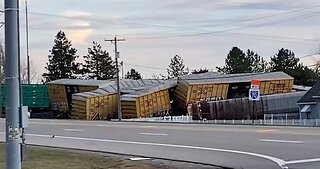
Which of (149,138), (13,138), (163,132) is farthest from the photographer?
(163,132)

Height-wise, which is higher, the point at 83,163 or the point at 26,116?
the point at 26,116

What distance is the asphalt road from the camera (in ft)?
52.5

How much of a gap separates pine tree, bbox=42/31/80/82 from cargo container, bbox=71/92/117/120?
46.6 m

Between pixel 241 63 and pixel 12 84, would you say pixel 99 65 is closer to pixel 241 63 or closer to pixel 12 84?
pixel 241 63

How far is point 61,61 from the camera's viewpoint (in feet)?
374

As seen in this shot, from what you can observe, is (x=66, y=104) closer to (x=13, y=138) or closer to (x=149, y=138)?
(x=149, y=138)

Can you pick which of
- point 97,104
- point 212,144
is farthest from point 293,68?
point 212,144

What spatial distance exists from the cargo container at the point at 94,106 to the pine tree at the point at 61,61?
4657 cm

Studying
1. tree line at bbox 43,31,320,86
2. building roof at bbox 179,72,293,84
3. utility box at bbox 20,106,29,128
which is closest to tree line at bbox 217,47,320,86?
tree line at bbox 43,31,320,86

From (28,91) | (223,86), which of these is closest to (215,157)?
(223,86)

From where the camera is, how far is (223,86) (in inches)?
2685

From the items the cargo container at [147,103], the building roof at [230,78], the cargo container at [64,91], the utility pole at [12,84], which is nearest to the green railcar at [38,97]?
the cargo container at [64,91]

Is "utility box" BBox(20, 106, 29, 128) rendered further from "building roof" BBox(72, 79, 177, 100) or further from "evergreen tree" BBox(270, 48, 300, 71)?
"evergreen tree" BBox(270, 48, 300, 71)

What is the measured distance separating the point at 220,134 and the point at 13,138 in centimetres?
1797
